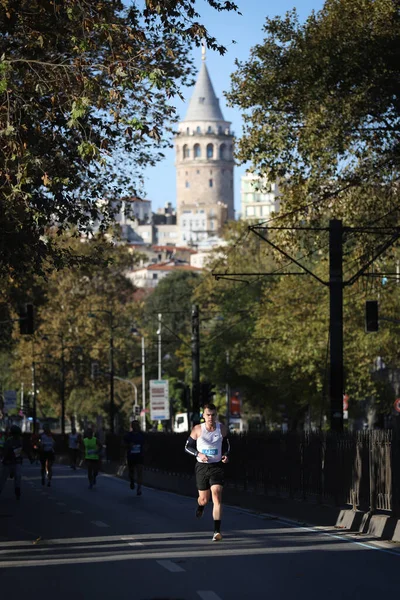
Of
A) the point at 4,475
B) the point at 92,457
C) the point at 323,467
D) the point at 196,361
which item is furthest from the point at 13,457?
the point at 196,361

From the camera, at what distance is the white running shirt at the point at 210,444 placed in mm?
19516

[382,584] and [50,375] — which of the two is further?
[50,375]

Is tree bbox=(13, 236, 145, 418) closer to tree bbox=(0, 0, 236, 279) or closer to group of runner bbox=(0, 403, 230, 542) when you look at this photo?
group of runner bbox=(0, 403, 230, 542)

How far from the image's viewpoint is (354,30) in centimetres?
3150

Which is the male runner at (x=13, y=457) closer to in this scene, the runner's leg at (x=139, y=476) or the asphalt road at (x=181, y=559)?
the runner's leg at (x=139, y=476)

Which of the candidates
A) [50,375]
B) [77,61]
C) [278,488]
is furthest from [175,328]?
[77,61]

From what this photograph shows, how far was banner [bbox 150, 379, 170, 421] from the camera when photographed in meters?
60.4

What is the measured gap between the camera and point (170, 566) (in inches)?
596

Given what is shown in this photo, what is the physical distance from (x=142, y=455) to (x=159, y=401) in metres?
26.4

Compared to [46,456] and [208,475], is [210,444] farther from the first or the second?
[46,456]

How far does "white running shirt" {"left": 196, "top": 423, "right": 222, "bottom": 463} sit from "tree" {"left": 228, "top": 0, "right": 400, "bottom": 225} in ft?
44.3

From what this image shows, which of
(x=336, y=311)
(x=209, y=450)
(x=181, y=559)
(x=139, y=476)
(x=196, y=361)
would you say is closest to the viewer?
(x=181, y=559)

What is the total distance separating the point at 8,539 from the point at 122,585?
6.59 m

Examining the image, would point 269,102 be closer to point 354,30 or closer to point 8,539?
point 354,30
